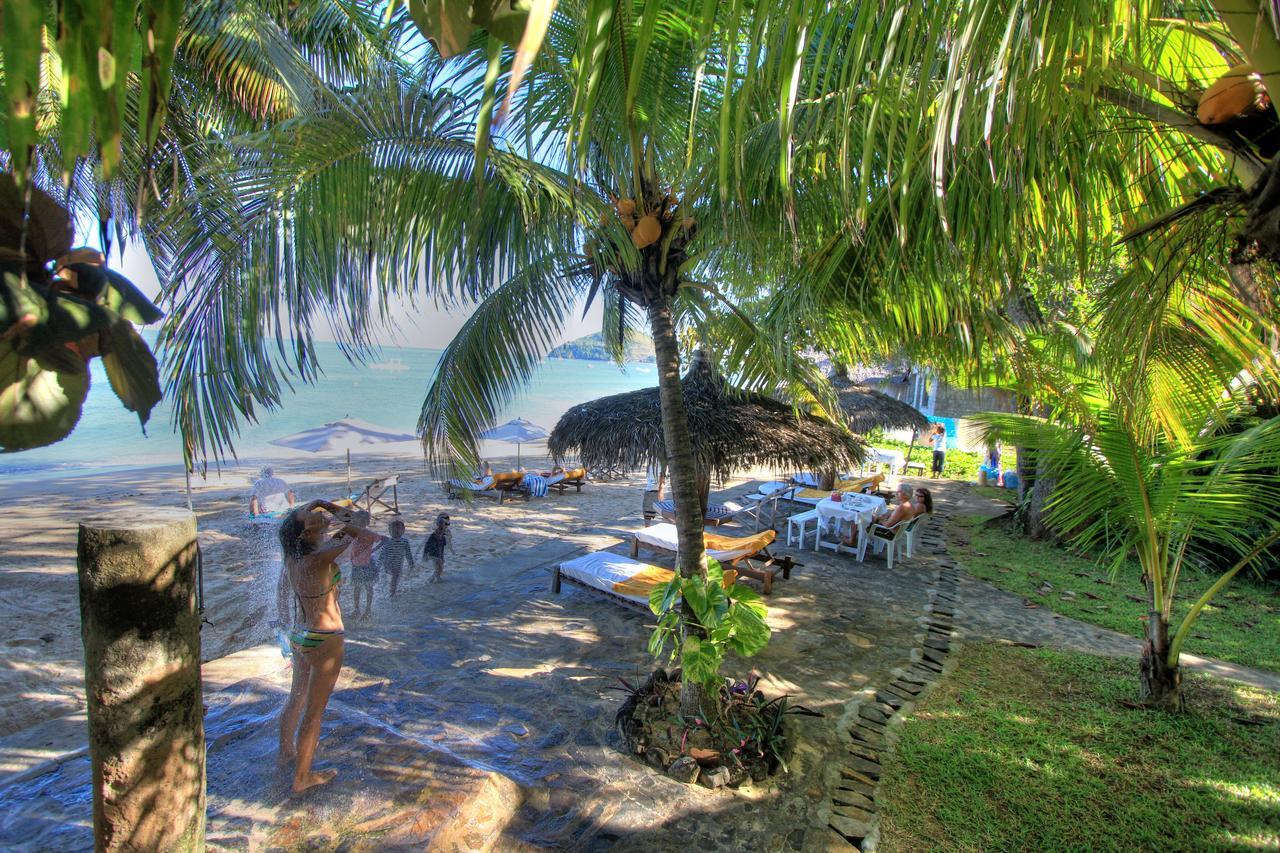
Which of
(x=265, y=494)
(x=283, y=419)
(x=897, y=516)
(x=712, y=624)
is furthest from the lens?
(x=283, y=419)

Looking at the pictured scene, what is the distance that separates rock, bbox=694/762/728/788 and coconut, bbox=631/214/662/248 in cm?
314

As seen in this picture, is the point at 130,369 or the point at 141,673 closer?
the point at 130,369

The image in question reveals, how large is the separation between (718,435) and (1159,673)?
13.8ft

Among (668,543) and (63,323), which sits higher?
(63,323)

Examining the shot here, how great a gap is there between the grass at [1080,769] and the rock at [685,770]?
40.1 inches

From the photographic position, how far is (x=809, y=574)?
310 inches

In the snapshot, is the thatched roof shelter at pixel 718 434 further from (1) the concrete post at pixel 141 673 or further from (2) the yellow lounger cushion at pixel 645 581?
(1) the concrete post at pixel 141 673

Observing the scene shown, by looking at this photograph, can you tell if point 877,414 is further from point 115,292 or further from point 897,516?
point 115,292

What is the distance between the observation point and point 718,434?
6.97m

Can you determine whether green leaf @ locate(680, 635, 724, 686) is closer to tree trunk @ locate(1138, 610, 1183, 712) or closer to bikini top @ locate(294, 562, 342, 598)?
bikini top @ locate(294, 562, 342, 598)

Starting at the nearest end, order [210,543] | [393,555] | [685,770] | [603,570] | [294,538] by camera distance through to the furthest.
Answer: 1. [294,538]
2. [685,770]
3. [603,570]
4. [393,555]
5. [210,543]

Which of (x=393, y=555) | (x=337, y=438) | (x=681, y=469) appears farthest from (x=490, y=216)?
(x=337, y=438)

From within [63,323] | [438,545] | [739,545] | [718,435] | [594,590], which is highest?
[63,323]

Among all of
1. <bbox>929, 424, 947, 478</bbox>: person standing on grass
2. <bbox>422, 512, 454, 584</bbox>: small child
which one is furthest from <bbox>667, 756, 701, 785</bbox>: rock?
<bbox>929, 424, 947, 478</bbox>: person standing on grass
